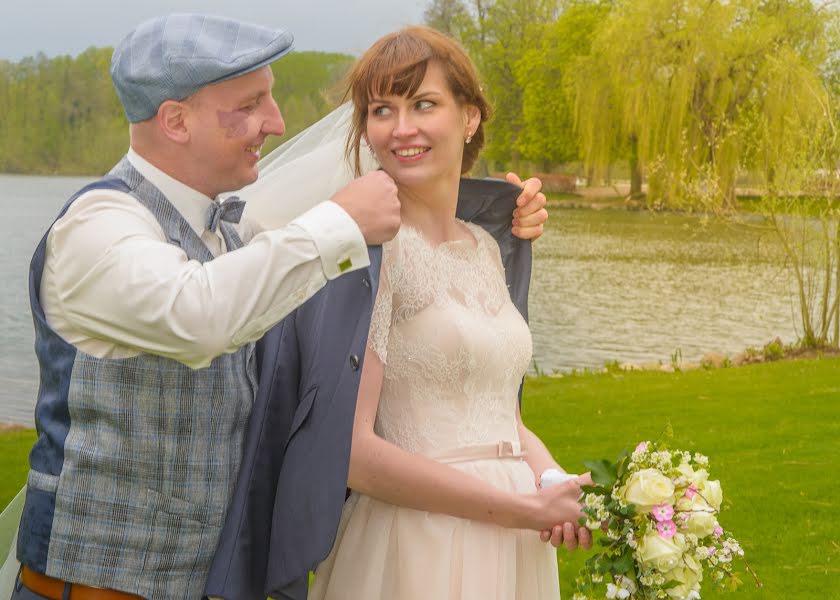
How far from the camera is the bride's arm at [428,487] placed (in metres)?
2.49

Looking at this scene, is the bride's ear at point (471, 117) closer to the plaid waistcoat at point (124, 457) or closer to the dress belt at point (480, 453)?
the dress belt at point (480, 453)

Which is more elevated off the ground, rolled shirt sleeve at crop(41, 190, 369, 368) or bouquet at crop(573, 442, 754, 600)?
rolled shirt sleeve at crop(41, 190, 369, 368)

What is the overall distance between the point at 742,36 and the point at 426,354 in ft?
89.6

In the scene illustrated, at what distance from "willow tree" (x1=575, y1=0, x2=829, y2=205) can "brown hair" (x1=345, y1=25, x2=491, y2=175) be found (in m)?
23.3

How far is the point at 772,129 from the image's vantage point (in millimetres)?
22859

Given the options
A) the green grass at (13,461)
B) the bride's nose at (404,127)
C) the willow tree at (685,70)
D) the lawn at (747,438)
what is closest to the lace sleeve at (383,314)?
the bride's nose at (404,127)

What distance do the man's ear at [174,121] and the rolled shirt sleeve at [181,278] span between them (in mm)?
207

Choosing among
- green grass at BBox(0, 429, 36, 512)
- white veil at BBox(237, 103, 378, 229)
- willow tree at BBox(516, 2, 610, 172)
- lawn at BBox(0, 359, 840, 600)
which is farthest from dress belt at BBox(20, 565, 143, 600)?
willow tree at BBox(516, 2, 610, 172)

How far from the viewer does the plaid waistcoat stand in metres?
2.10

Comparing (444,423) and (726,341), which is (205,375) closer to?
(444,423)

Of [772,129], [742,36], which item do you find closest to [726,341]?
[772,129]

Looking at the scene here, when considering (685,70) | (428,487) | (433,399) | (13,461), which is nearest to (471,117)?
(433,399)

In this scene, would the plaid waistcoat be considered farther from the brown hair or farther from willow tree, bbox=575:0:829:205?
willow tree, bbox=575:0:829:205

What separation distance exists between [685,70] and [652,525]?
26511mm
